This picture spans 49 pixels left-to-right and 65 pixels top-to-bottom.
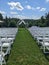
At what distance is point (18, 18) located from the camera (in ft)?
343

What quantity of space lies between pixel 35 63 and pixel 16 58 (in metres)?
1.53

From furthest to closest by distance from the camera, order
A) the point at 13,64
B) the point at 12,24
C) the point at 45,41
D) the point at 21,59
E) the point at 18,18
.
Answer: the point at 18,18 → the point at 12,24 → the point at 45,41 → the point at 21,59 → the point at 13,64

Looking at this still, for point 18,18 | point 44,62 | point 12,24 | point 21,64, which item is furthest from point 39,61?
point 18,18

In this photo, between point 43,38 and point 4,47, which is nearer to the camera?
point 43,38

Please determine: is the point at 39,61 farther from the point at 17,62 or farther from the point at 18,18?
the point at 18,18

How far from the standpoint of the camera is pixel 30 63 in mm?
9992

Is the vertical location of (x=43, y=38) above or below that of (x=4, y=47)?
above

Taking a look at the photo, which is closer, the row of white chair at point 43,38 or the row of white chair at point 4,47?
the row of white chair at point 4,47

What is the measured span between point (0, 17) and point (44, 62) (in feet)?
289

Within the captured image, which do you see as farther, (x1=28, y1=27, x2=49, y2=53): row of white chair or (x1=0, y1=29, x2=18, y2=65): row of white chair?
(x1=28, y1=27, x2=49, y2=53): row of white chair

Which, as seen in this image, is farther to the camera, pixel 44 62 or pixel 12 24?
pixel 12 24

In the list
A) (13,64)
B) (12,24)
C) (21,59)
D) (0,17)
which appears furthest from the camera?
(0,17)

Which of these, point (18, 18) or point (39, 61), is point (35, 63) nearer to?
point (39, 61)

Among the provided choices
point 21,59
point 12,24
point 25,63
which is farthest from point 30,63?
point 12,24
